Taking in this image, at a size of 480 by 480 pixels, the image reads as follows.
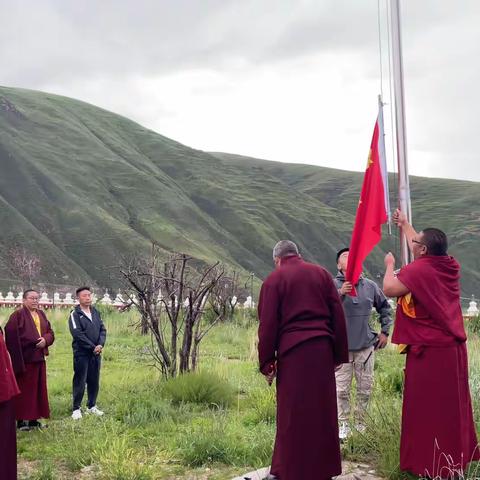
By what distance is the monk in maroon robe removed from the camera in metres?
5.07

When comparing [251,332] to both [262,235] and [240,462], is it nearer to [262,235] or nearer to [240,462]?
[240,462]

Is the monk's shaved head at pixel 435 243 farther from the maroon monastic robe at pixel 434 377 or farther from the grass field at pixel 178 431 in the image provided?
the grass field at pixel 178 431

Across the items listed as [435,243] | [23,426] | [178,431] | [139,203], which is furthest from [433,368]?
[139,203]

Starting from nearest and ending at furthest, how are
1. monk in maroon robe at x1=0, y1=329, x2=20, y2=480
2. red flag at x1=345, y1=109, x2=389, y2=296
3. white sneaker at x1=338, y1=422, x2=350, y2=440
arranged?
1. monk in maroon robe at x1=0, y1=329, x2=20, y2=480
2. red flag at x1=345, y1=109, x2=389, y2=296
3. white sneaker at x1=338, y1=422, x2=350, y2=440

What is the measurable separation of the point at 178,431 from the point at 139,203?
89632mm

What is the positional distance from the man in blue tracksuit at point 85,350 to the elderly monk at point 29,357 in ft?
1.14

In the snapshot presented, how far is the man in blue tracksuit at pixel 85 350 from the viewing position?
27.5 ft

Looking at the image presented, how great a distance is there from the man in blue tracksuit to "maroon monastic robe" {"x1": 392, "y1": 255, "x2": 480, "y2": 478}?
4482mm

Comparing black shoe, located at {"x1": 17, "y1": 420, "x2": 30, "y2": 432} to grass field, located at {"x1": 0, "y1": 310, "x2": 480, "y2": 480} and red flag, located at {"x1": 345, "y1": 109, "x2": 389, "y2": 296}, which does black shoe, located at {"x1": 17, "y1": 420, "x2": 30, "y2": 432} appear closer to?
grass field, located at {"x1": 0, "y1": 310, "x2": 480, "y2": 480}

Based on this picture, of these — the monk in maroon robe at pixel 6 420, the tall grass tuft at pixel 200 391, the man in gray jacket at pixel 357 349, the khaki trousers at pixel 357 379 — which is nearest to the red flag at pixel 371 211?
the man in gray jacket at pixel 357 349

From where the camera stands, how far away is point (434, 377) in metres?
4.98

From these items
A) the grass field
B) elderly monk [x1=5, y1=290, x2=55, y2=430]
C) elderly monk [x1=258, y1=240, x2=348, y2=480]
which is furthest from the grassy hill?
elderly monk [x1=258, y1=240, x2=348, y2=480]

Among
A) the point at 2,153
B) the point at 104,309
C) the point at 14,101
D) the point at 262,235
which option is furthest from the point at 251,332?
the point at 14,101

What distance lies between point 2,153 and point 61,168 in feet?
26.2
